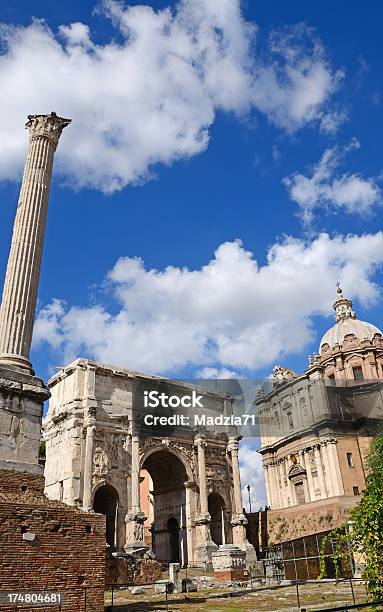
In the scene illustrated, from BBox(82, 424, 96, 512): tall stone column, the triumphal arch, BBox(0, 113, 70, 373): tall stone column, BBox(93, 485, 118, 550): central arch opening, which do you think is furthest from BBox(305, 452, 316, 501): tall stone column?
BBox(0, 113, 70, 373): tall stone column

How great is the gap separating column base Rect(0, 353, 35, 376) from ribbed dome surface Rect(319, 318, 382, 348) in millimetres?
40513

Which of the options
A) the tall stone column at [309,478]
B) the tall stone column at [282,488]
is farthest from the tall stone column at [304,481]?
the tall stone column at [282,488]

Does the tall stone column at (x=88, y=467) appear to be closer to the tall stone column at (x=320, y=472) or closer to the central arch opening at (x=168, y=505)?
the central arch opening at (x=168, y=505)

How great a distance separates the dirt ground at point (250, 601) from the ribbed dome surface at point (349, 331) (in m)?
29.9

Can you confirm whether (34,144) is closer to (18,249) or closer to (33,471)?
(18,249)

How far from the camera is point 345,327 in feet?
165

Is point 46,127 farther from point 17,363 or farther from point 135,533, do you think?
point 135,533

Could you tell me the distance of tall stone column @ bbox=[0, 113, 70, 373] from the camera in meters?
12.7

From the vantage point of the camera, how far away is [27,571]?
910cm

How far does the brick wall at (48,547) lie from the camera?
904 cm

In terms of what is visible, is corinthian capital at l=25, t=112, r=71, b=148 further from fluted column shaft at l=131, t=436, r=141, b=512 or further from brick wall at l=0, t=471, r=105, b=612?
fluted column shaft at l=131, t=436, r=141, b=512

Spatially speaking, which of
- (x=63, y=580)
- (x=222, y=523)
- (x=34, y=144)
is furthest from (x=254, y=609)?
(x=222, y=523)

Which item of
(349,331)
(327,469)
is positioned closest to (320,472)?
(327,469)

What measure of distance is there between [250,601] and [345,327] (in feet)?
119
